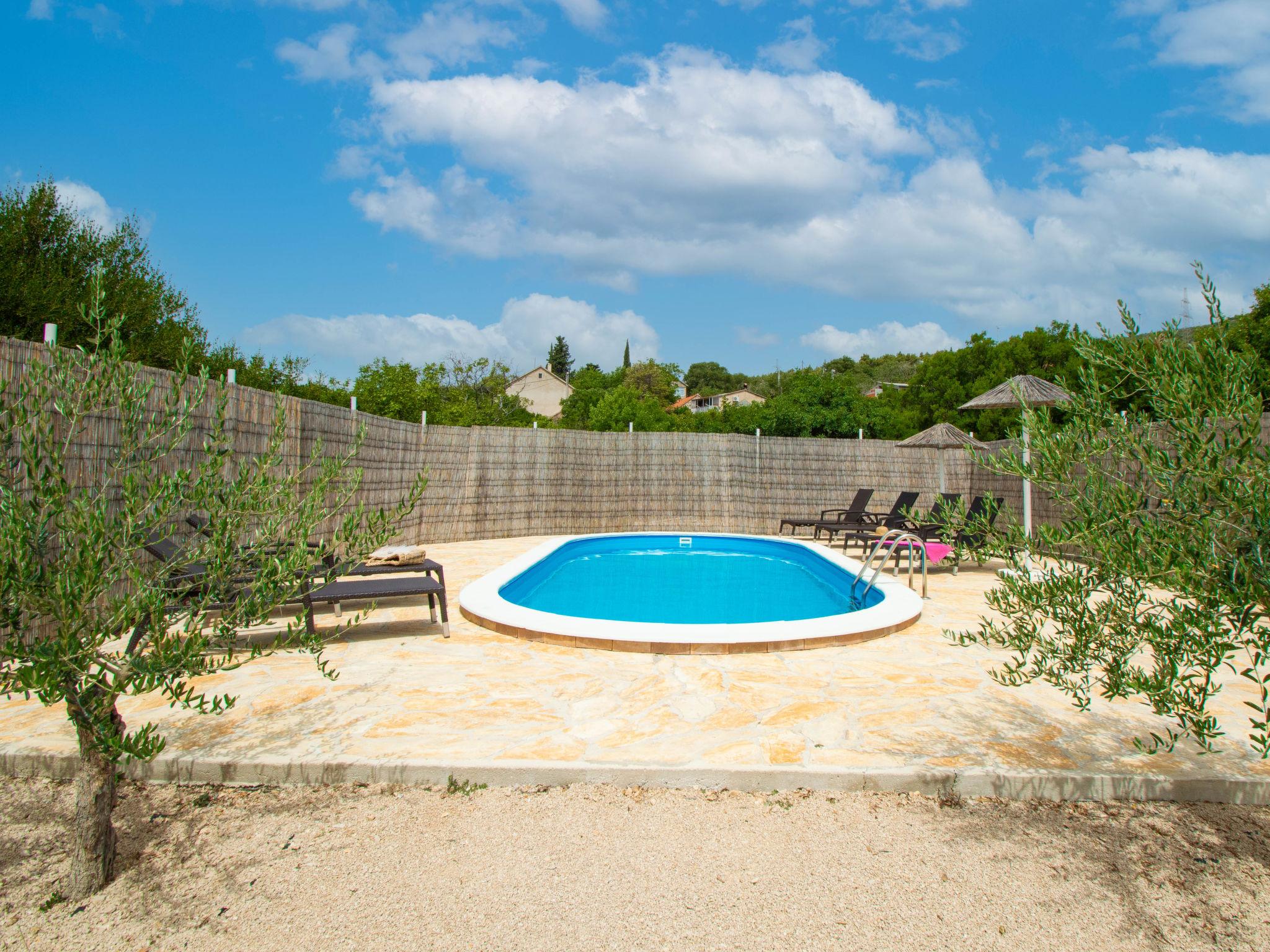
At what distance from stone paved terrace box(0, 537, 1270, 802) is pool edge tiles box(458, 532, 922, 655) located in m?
0.13

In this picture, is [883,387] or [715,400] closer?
[883,387]

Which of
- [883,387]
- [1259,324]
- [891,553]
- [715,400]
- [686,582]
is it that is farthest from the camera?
[715,400]

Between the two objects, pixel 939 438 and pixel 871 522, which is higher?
pixel 939 438

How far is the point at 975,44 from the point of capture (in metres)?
9.84

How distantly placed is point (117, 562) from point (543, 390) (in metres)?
56.2

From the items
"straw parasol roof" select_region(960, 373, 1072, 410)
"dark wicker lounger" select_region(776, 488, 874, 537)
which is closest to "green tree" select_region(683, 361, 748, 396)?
"dark wicker lounger" select_region(776, 488, 874, 537)

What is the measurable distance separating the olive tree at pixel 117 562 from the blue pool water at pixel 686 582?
4160 mm

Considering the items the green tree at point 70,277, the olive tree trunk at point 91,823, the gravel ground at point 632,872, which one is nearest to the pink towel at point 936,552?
the gravel ground at point 632,872

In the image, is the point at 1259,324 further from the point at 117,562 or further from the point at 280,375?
the point at 280,375

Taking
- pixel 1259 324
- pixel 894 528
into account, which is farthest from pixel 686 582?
pixel 1259 324

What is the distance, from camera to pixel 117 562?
7.06 feet

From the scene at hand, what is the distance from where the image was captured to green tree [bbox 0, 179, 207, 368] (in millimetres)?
18484

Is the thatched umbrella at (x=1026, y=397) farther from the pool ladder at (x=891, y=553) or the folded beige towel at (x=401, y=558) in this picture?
the folded beige towel at (x=401, y=558)

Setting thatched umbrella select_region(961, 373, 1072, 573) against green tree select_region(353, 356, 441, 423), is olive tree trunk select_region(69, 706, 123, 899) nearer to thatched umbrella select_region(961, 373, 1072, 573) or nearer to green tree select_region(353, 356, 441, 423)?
thatched umbrella select_region(961, 373, 1072, 573)
